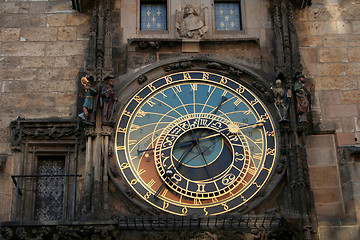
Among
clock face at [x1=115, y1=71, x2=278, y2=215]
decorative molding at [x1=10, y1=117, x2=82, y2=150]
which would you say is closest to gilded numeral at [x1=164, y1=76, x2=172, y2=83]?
clock face at [x1=115, y1=71, x2=278, y2=215]

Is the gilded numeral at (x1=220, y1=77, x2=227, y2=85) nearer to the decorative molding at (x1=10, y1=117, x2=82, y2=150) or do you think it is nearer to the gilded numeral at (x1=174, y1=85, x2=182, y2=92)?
the gilded numeral at (x1=174, y1=85, x2=182, y2=92)

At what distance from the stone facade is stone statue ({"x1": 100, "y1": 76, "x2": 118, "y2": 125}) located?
Answer: 0.55 feet

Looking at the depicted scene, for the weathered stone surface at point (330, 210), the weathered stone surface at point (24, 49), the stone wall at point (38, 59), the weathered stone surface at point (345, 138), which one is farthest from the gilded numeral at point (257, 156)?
the weathered stone surface at point (24, 49)

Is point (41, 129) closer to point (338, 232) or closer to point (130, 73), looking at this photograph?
point (130, 73)

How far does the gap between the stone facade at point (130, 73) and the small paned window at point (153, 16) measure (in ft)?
0.48

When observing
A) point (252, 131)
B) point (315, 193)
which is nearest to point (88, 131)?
point (252, 131)

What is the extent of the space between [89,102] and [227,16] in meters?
3.03

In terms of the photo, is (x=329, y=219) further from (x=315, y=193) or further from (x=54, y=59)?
(x=54, y=59)

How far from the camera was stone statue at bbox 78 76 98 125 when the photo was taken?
40.8 ft

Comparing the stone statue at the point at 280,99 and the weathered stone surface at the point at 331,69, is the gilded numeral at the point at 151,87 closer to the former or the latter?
the stone statue at the point at 280,99

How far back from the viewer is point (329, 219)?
12.1 meters

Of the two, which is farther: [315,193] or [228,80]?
[228,80]

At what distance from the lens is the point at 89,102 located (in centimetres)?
1251

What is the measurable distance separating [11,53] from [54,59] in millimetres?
742
